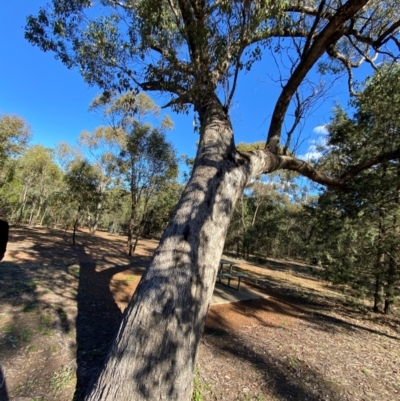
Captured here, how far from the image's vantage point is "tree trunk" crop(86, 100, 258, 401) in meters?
1.52

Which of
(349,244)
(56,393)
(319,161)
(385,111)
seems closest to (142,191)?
(319,161)

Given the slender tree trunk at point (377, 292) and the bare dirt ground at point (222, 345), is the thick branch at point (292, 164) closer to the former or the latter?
the bare dirt ground at point (222, 345)

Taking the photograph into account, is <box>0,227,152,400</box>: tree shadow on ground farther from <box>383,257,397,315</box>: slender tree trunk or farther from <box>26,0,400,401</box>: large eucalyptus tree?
<box>383,257,397,315</box>: slender tree trunk

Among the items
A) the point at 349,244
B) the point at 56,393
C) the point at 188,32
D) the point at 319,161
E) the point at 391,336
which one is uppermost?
the point at 319,161

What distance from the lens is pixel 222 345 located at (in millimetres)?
3627

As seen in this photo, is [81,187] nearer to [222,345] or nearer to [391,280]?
[222,345]

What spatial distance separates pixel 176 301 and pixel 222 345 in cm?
235

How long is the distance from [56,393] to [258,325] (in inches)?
138

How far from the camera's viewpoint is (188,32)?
3.49 m

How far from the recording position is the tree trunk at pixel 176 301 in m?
1.52

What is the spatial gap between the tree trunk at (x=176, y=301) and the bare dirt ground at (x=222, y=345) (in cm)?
105

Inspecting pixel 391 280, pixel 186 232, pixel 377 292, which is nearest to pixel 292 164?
pixel 186 232

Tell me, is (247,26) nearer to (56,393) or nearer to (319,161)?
(56,393)

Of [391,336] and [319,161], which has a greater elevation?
[319,161]
